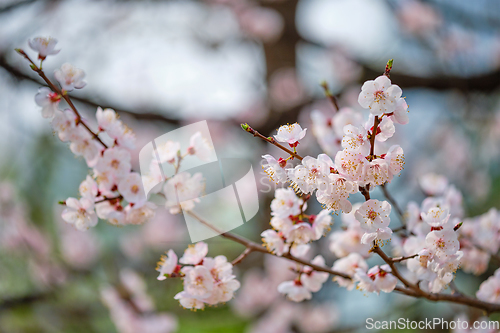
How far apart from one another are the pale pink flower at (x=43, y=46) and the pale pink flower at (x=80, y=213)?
0.28 m

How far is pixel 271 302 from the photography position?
2.26 m

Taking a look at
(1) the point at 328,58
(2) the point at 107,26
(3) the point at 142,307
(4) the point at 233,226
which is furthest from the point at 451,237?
(1) the point at 328,58

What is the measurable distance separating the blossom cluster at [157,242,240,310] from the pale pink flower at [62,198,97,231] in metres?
0.17

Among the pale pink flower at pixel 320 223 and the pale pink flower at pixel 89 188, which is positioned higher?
the pale pink flower at pixel 89 188

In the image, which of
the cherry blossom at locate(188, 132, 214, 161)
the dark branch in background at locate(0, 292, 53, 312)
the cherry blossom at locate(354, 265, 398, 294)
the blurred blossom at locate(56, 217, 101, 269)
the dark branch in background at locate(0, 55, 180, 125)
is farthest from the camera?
the blurred blossom at locate(56, 217, 101, 269)

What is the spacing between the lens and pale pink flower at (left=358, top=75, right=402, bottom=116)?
0.47 m

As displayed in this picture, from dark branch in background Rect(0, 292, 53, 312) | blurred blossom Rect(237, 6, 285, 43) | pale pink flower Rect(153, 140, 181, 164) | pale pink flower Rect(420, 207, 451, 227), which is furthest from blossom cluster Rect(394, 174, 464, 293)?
blurred blossom Rect(237, 6, 285, 43)

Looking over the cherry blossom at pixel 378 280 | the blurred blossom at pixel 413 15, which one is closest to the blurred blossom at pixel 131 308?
the cherry blossom at pixel 378 280

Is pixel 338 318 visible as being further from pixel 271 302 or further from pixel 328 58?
pixel 328 58

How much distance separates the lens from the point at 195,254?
66 centimetres

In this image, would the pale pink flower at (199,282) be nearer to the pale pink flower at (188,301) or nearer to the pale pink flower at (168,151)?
the pale pink flower at (188,301)

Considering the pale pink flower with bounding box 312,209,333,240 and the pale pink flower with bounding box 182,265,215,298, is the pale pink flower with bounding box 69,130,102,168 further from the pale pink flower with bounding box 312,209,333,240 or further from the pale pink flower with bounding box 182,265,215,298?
the pale pink flower with bounding box 312,209,333,240

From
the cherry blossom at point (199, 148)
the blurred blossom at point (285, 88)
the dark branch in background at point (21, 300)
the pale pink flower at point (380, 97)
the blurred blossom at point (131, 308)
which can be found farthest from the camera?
the blurred blossom at point (285, 88)

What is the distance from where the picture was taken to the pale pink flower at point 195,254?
0.65 m
